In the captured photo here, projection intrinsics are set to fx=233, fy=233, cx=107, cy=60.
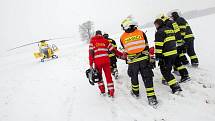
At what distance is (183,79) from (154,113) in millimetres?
2223

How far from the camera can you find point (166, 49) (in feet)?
23.7

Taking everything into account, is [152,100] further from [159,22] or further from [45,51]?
[45,51]

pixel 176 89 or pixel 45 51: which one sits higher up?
pixel 45 51

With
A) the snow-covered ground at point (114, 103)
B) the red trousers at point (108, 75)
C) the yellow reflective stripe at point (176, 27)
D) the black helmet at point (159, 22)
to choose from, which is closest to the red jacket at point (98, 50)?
→ the red trousers at point (108, 75)

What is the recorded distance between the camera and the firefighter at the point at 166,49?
7113mm

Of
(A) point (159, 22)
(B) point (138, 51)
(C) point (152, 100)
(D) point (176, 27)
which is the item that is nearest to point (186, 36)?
(D) point (176, 27)

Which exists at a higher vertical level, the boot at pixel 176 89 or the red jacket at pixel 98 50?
the red jacket at pixel 98 50

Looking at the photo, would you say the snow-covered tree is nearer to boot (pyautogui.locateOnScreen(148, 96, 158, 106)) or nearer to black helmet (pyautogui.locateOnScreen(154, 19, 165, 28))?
black helmet (pyautogui.locateOnScreen(154, 19, 165, 28))

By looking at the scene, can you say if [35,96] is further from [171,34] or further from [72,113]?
[171,34]

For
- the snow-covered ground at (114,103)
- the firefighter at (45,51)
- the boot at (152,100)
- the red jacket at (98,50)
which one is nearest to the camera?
the snow-covered ground at (114,103)

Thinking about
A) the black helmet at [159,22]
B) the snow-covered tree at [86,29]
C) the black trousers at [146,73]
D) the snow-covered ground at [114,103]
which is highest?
the snow-covered tree at [86,29]

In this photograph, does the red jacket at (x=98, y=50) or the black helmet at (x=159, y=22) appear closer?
the black helmet at (x=159, y=22)

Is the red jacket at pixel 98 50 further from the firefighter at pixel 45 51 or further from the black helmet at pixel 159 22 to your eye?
the firefighter at pixel 45 51

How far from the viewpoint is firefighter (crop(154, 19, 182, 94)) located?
711cm
